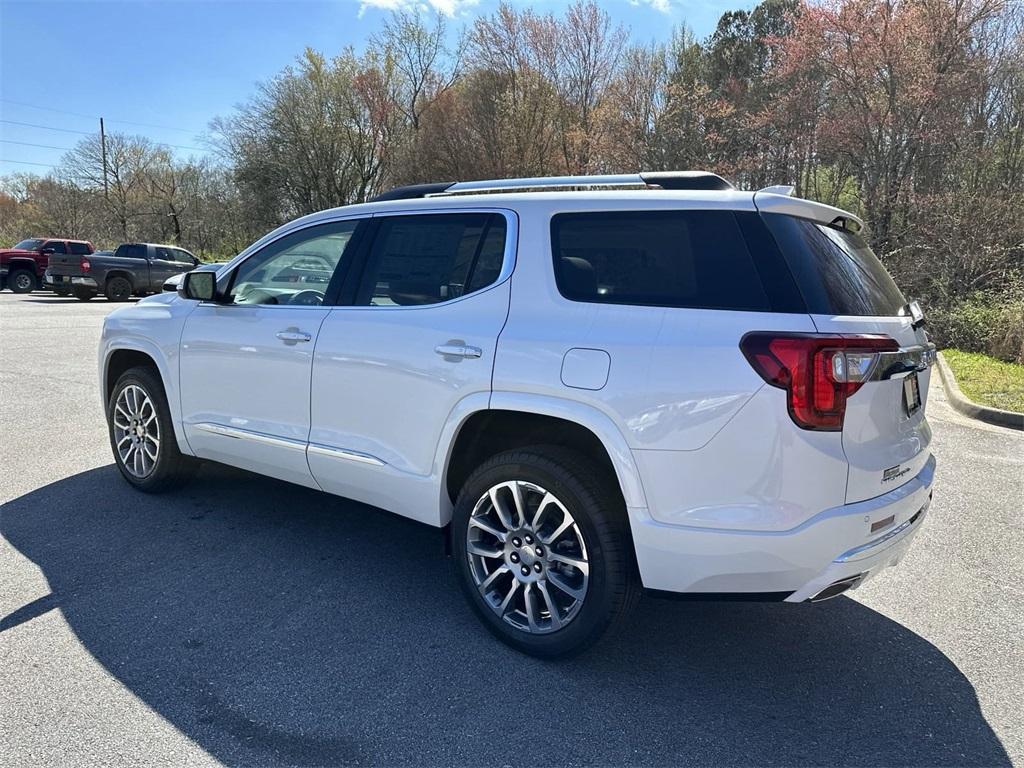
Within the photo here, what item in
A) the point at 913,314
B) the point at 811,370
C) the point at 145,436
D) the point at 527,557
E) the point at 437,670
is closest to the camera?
the point at 811,370

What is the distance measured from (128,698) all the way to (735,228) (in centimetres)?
290

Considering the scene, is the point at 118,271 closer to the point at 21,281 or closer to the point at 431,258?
the point at 21,281

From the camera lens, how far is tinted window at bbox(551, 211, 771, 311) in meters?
2.58

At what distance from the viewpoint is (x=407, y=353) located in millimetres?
3225

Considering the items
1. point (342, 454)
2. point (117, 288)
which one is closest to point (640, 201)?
point (342, 454)

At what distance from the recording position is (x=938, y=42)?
43.6 ft

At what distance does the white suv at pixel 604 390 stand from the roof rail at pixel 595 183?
0.01 meters

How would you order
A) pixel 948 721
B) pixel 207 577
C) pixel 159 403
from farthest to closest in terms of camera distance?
pixel 159 403
pixel 207 577
pixel 948 721

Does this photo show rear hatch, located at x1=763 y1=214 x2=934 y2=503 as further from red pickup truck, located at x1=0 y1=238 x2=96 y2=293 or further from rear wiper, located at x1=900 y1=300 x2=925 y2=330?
red pickup truck, located at x1=0 y1=238 x2=96 y2=293

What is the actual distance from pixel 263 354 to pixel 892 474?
3.11m

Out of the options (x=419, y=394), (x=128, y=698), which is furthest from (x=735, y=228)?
(x=128, y=698)

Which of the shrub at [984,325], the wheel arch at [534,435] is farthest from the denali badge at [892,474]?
the shrub at [984,325]

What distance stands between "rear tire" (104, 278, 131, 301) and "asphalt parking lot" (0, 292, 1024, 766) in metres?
19.2

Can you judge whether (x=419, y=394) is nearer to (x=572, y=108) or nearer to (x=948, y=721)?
(x=948, y=721)
